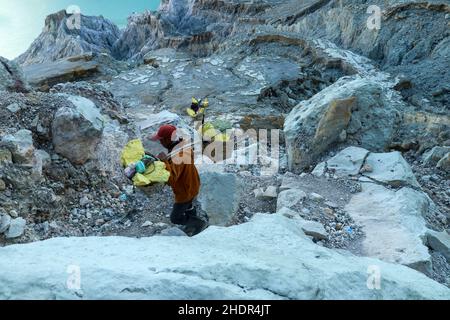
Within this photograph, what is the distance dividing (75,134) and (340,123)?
4082 millimetres

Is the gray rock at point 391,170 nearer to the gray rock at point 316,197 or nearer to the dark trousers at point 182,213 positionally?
the gray rock at point 316,197

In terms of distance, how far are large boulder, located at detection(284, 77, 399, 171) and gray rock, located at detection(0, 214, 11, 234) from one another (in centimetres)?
417

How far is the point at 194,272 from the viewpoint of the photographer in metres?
2.43

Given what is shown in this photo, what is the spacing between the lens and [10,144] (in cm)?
488

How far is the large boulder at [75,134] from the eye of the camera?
5.41m

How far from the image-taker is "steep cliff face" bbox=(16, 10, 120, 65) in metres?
31.7

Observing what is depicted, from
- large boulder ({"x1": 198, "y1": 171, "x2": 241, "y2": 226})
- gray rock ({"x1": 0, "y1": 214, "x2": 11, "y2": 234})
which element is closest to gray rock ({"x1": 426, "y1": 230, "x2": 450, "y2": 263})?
large boulder ({"x1": 198, "y1": 171, "x2": 241, "y2": 226})

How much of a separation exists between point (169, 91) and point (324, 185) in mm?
10709

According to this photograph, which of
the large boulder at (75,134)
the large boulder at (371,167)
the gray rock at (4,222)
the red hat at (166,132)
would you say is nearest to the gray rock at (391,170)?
the large boulder at (371,167)

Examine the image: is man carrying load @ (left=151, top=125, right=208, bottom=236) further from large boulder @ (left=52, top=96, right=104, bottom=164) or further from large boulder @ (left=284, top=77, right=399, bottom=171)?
large boulder @ (left=284, top=77, right=399, bottom=171)

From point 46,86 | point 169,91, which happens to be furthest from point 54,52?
point 169,91

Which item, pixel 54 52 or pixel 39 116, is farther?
pixel 54 52

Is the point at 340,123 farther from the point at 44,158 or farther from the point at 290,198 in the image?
the point at 44,158
